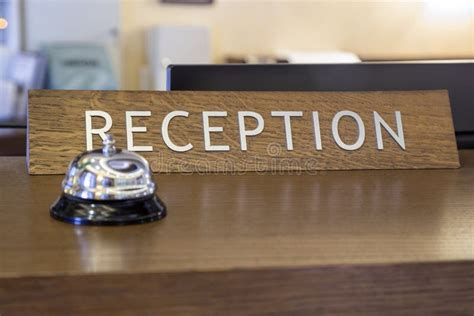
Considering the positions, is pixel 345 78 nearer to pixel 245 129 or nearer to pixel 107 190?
pixel 245 129

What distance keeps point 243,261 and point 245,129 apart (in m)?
0.34

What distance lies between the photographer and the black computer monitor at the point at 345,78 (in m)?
0.95

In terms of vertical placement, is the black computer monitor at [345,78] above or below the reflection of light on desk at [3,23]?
below

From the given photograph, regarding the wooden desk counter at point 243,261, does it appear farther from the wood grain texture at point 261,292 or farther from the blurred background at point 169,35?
the blurred background at point 169,35

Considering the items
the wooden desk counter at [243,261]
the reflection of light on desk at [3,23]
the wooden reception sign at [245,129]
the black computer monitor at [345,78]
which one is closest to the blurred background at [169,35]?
the reflection of light on desk at [3,23]

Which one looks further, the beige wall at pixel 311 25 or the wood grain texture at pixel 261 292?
the beige wall at pixel 311 25

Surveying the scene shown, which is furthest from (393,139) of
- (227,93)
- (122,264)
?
(122,264)

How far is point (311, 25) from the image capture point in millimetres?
4715

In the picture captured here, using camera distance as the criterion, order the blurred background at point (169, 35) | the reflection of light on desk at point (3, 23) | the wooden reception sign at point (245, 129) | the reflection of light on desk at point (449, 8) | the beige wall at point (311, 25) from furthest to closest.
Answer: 1. the reflection of light on desk at point (449, 8)
2. the beige wall at point (311, 25)
3. the reflection of light on desk at point (3, 23)
4. the blurred background at point (169, 35)
5. the wooden reception sign at point (245, 129)

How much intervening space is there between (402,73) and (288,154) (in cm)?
37

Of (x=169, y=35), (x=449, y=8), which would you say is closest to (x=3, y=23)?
(x=169, y=35)

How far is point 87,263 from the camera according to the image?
17.9 inches

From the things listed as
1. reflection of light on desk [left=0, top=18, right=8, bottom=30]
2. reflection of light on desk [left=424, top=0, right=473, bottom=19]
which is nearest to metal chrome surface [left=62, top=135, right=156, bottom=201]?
reflection of light on desk [left=0, top=18, right=8, bottom=30]

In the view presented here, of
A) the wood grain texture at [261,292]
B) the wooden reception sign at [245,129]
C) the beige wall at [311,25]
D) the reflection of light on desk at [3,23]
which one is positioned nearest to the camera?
the wood grain texture at [261,292]
